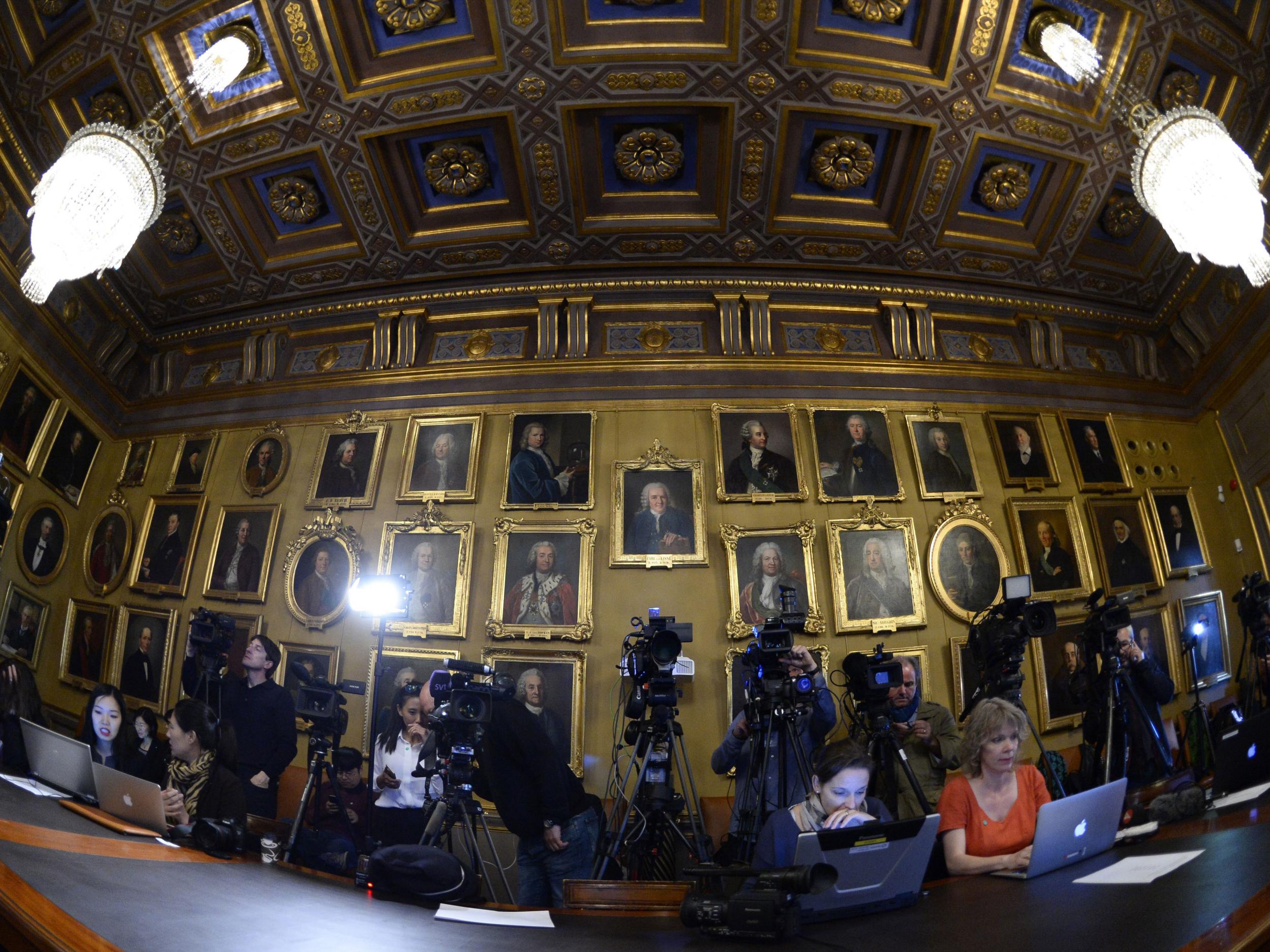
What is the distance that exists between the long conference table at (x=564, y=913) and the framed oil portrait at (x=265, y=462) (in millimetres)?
6109

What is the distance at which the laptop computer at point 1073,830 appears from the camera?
282 centimetres

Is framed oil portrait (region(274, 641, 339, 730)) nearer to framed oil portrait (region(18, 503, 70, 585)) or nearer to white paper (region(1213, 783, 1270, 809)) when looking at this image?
framed oil portrait (region(18, 503, 70, 585))

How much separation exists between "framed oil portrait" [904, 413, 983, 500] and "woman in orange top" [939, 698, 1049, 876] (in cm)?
521

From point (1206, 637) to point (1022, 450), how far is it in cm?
270

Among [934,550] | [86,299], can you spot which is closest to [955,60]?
[934,550]

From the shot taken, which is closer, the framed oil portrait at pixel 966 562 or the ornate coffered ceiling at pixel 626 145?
the ornate coffered ceiling at pixel 626 145

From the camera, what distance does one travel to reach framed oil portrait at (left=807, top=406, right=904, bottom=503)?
8.57 metres

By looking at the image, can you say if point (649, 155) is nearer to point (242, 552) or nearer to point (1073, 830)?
point (242, 552)

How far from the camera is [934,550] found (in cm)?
827

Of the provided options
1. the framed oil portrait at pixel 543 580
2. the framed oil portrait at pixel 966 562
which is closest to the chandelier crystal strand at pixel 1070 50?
the framed oil portrait at pixel 966 562

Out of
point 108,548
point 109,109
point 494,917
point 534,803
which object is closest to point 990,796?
point 494,917

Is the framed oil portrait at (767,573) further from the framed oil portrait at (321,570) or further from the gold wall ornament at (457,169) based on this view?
the gold wall ornament at (457,169)

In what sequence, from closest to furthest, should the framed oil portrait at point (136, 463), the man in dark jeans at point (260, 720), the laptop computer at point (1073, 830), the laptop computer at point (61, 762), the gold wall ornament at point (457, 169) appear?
the laptop computer at point (1073, 830), the laptop computer at point (61, 762), the man in dark jeans at point (260, 720), the gold wall ornament at point (457, 169), the framed oil portrait at point (136, 463)

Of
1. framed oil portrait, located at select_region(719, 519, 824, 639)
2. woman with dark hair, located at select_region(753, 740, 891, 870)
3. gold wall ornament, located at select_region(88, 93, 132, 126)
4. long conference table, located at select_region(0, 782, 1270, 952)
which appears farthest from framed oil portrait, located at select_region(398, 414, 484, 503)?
woman with dark hair, located at select_region(753, 740, 891, 870)
